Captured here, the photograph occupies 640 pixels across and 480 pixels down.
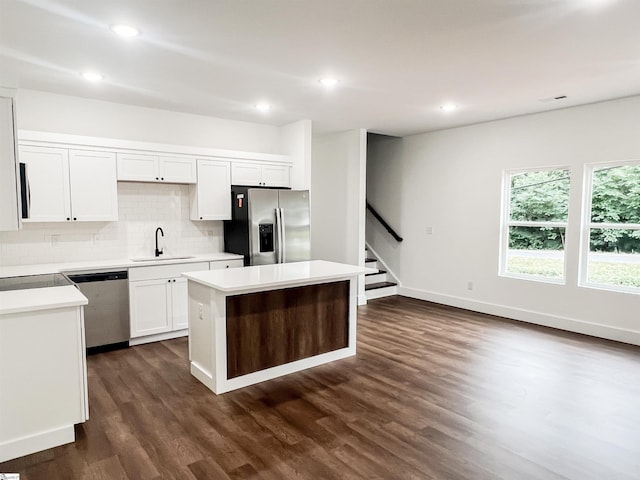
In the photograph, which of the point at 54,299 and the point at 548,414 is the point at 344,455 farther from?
the point at 54,299

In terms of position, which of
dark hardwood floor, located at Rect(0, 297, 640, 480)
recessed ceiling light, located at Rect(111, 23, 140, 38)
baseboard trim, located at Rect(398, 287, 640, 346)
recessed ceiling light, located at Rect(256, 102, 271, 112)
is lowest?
dark hardwood floor, located at Rect(0, 297, 640, 480)

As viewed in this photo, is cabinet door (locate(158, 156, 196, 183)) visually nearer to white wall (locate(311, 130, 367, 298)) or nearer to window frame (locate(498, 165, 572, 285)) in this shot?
white wall (locate(311, 130, 367, 298))

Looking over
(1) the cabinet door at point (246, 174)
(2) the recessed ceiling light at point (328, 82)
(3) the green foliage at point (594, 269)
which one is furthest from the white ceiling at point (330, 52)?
(3) the green foliage at point (594, 269)

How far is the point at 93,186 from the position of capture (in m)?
4.25

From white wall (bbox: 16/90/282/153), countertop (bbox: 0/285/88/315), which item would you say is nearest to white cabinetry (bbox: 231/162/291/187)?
white wall (bbox: 16/90/282/153)

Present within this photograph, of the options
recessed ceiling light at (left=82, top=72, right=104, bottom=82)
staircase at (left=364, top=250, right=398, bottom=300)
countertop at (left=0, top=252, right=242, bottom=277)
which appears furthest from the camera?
staircase at (left=364, top=250, right=398, bottom=300)

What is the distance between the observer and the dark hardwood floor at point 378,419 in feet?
7.43

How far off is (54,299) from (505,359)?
12.7 feet

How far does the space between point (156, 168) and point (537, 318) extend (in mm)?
5141

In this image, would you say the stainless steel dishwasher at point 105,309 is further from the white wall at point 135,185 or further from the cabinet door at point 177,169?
the cabinet door at point 177,169

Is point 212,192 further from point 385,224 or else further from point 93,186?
point 385,224

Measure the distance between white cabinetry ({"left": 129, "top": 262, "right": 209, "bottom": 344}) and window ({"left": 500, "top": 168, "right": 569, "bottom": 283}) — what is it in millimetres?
4197

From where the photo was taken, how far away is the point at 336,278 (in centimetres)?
371

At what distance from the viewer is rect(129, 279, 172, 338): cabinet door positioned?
14.0ft
